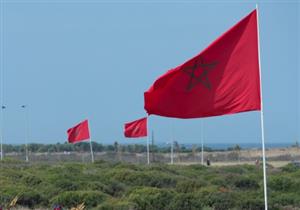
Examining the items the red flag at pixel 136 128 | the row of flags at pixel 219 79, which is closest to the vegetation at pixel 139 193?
the row of flags at pixel 219 79

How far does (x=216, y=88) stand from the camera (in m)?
12.2

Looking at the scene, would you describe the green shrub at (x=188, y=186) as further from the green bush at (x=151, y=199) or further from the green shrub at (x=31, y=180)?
the green shrub at (x=31, y=180)

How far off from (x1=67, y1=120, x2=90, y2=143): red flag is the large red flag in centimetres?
3732

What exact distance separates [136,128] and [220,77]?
37.0 meters

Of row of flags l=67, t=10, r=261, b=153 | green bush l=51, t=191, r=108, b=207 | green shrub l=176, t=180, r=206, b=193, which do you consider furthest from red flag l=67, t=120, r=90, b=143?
row of flags l=67, t=10, r=261, b=153

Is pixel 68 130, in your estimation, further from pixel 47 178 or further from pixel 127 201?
pixel 127 201

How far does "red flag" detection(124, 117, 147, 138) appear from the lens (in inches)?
1922

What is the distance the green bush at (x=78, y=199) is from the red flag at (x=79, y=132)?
28950 millimetres

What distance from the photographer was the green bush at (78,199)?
64.5 ft

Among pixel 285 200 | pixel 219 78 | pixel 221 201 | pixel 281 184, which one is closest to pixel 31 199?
pixel 221 201

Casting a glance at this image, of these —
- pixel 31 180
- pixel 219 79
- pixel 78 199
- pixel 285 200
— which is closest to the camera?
pixel 219 79

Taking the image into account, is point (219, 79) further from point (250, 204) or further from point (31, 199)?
point (31, 199)

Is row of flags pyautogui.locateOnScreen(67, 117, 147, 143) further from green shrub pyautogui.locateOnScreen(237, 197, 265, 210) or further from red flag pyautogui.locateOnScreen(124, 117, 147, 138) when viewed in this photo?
green shrub pyautogui.locateOnScreen(237, 197, 265, 210)

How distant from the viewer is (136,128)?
4919 cm
